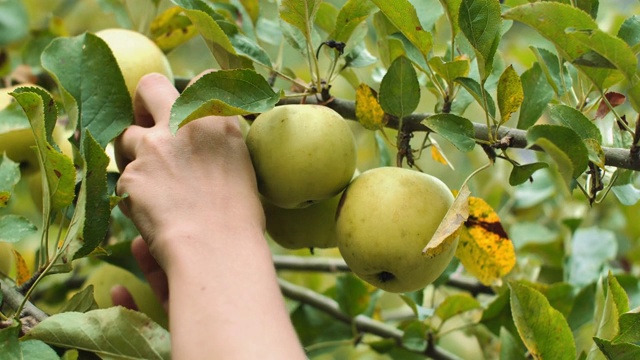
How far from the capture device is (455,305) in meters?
1.23

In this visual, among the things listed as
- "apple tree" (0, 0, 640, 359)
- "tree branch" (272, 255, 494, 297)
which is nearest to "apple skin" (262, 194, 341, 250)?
"apple tree" (0, 0, 640, 359)

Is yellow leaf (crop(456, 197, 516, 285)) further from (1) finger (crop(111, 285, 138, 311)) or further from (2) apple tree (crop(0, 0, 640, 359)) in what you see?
(1) finger (crop(111, 285, 138, 311))

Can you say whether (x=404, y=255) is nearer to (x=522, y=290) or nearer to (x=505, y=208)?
(x=522, y=290)

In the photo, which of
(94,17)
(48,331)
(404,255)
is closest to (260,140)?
(404,255)

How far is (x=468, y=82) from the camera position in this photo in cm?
89

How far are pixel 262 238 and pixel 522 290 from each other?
0.34 m

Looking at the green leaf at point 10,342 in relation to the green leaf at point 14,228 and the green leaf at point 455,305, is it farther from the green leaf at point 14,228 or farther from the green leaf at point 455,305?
the green leaf at point 455,305

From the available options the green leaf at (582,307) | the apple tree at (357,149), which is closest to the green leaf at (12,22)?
the apple tree at (357,149)

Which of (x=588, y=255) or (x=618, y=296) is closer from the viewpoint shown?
(x=618, y=296)

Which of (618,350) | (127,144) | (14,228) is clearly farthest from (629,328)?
(14,228)

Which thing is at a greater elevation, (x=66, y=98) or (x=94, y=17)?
(x=66, y=98)

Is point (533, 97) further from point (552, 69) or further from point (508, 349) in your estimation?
point (508, 349)

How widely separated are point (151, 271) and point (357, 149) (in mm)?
356

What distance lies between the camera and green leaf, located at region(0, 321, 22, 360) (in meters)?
0.79
